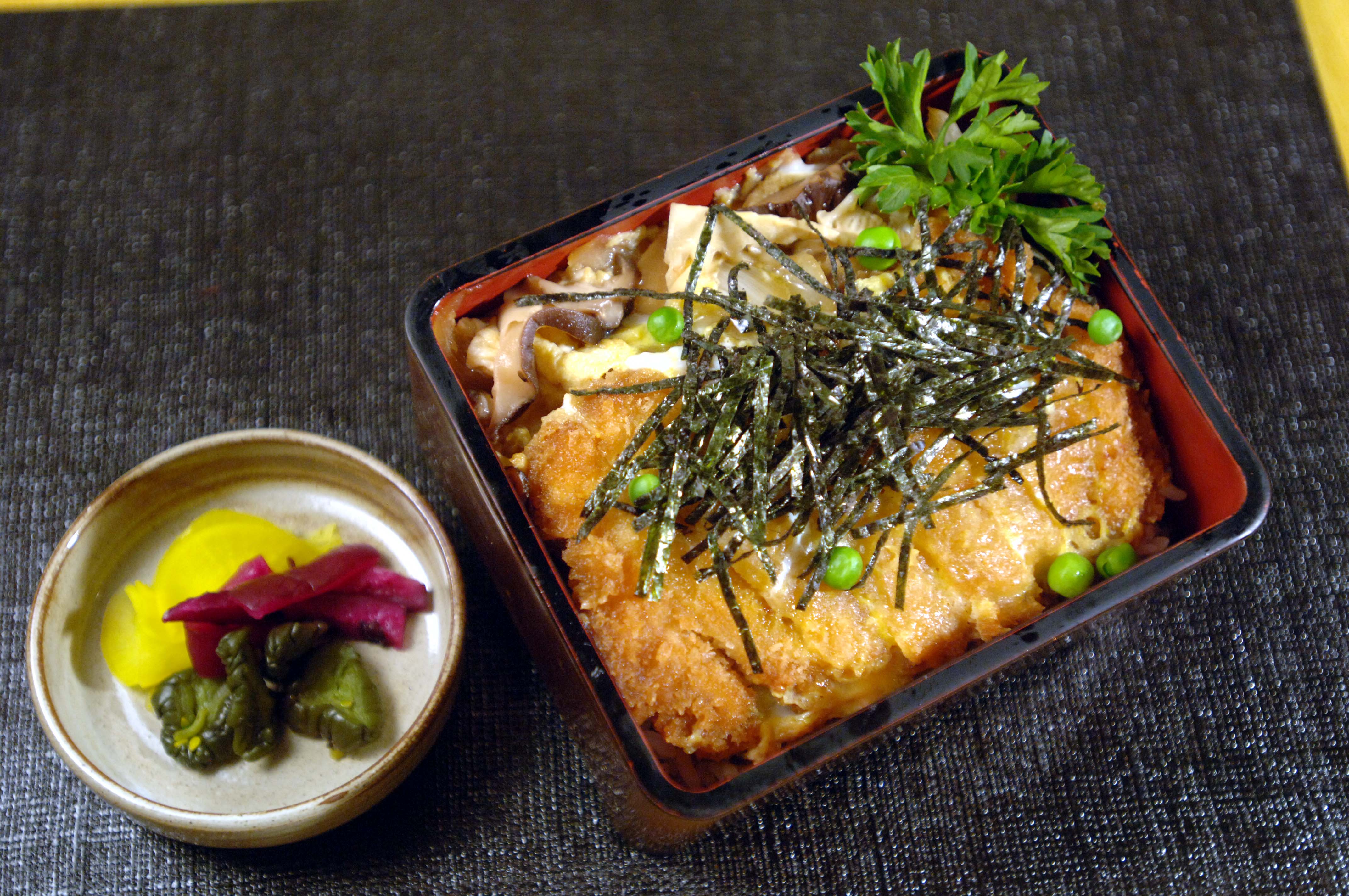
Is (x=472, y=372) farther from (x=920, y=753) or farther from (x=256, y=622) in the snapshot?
(x=920, y=753)

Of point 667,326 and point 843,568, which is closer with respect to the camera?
point 843,568

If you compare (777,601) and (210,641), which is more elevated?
(777,601)

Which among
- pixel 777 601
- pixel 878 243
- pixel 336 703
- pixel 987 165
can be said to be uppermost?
pixel 987 165

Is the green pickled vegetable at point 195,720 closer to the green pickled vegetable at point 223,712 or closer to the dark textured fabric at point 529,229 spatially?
the green pickled vegetable at point 223,712

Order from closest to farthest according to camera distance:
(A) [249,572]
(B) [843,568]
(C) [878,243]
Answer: (B) [843,568]
(C) [878,243]
(A) [249,572]

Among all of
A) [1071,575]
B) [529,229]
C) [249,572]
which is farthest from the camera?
[529,229]

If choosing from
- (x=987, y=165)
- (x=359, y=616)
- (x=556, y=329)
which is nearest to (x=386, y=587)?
(x=359, y=616)

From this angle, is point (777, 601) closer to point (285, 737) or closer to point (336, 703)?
point (336, 703)
